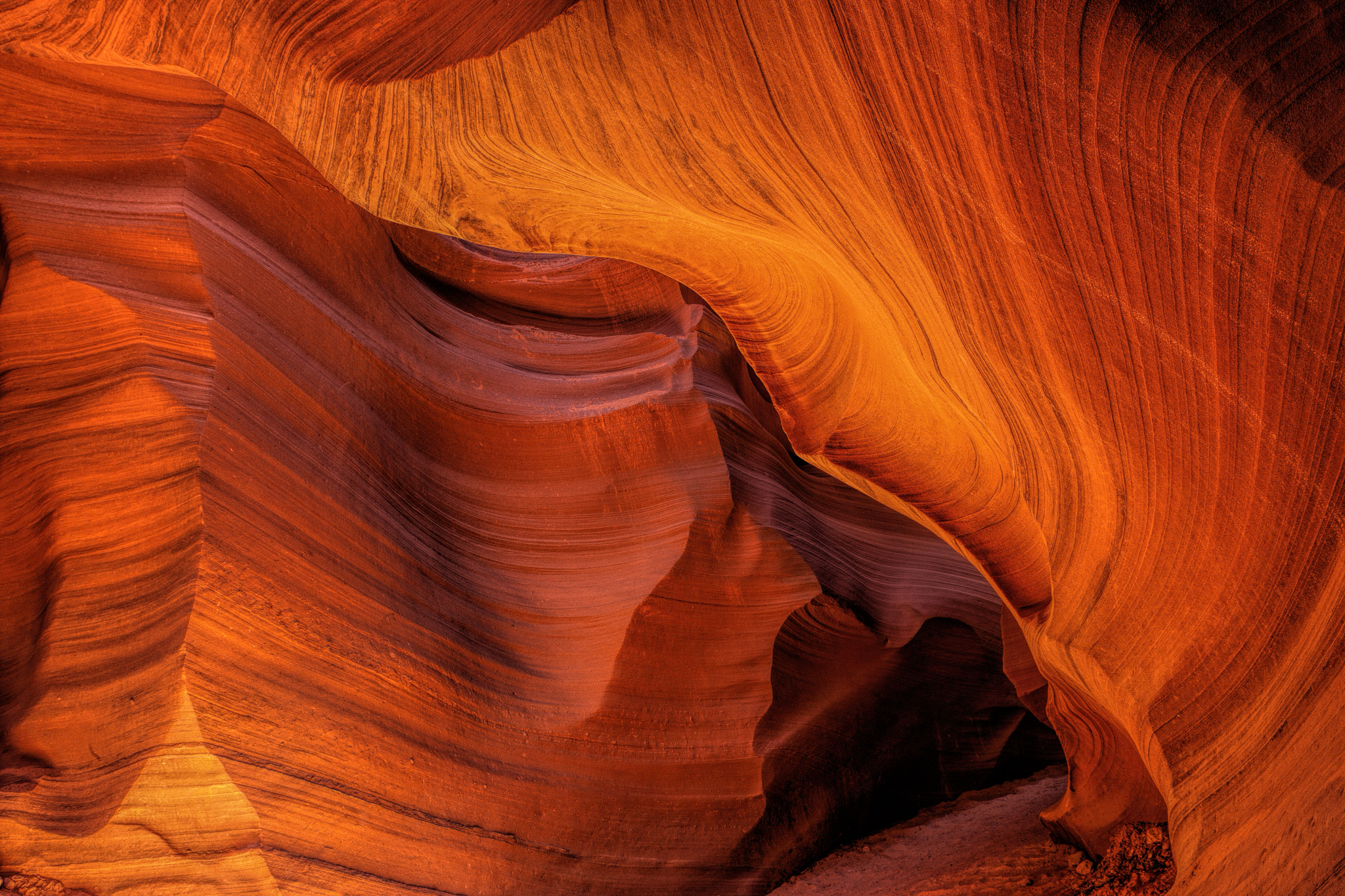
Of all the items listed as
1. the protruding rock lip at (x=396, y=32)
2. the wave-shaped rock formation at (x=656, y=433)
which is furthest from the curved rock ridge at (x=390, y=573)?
the protruding rock lip at (x=396, y=32)

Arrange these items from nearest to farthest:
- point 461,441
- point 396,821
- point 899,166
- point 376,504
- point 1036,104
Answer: point 1036,104, point 899,166, point 396,821, point 376,504, point 461,441

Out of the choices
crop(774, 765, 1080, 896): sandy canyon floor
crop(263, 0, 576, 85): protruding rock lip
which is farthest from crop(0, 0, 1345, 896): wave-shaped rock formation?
crop(774, 765, 1080, 896): sandy canyon floor

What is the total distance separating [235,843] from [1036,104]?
2.53 metres

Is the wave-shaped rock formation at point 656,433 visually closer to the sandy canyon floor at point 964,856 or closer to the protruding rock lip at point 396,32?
the protruding rock lip at point 396,32

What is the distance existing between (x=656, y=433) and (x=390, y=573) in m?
1.29

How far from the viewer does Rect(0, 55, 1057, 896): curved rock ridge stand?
2.64 m

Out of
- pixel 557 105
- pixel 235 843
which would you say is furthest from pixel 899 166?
pixel 235 843

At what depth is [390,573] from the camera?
3121mm

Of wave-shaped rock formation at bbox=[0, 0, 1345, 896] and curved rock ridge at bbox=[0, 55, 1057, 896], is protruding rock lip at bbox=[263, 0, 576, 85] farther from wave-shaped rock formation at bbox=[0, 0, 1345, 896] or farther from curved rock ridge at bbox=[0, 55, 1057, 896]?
curved rock ridge at bbox=[0, 55, 1057, 896]

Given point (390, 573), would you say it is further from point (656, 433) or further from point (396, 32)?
point (396, 32)

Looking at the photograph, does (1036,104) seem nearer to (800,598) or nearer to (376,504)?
(376,504)

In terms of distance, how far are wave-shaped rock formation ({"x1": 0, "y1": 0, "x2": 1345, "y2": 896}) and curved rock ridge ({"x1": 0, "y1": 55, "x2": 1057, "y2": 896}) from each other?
2cm

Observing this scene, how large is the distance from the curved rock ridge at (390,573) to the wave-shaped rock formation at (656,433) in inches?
0.6

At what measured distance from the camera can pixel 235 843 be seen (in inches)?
103
